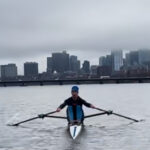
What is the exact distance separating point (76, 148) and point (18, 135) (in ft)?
23.0

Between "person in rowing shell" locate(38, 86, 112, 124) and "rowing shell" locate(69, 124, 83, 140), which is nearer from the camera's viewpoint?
"rowing shell" locate(69, 124, 83, 140)

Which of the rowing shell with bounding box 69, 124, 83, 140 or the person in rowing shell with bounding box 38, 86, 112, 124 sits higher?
the person in rowing shell with bounding box 38, 86, 112, 124

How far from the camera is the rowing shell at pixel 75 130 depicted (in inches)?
1205

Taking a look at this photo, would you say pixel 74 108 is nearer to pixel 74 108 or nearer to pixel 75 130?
pixel 74 108

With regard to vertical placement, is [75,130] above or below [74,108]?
below

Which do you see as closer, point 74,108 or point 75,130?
point 75,130

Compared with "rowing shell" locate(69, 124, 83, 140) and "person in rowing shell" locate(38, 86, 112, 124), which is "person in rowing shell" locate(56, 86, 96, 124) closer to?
"person in rowing shell" locate(38, 86, 112, 124)

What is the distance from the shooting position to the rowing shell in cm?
3060

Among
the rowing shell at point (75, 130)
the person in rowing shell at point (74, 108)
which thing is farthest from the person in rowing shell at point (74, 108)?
the rowing shell at point (75, 130)

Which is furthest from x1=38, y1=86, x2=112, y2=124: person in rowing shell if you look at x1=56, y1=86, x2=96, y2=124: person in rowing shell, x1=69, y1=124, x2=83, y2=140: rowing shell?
x1=69, y1=124, x2=83, y2=140: rowing shell

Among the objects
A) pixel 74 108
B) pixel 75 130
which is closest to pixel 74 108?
pixel 74 108

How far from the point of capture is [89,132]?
1336 inches

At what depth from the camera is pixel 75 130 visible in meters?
31.0

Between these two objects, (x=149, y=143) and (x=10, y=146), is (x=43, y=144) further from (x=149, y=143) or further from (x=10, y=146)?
(x=149, y=143)
